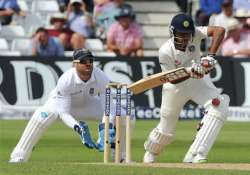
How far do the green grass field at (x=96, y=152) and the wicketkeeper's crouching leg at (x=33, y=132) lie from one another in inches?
7.2

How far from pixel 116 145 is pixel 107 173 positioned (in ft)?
4.19

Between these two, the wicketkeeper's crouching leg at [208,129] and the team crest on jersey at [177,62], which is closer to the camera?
the wicketkeeper's crouching leg at [208,129]

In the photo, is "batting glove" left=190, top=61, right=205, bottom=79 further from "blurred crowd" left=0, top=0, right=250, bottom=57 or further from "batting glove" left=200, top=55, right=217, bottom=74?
"blurred crowd" left=0, top=0, right=250, bottom=57

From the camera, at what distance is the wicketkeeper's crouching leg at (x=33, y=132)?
984 centimetres

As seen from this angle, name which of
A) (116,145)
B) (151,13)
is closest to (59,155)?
(116,145)

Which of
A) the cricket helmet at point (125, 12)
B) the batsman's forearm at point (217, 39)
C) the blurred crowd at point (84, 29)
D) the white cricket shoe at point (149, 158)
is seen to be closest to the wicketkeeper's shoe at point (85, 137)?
the white cricket shoe at point (149, 158)

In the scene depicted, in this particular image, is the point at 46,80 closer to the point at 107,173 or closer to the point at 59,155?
the point at 59,155

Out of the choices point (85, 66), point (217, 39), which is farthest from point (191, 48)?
point (85, 66)

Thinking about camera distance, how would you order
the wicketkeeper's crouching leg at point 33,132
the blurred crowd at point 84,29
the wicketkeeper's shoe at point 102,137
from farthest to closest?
the blurred crowd at point 84,29, the wicketkeeper's crouching leg at point 33,132, the wicketkeeper's shoe at point 102,137

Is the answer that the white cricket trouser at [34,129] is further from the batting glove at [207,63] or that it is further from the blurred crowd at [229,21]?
the blurred crowd at [229,21]

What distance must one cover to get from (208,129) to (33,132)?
1651mm

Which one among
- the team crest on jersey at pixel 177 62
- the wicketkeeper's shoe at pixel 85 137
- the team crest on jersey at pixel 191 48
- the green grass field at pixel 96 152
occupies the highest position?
the team crest on jersey at pixel 191 48

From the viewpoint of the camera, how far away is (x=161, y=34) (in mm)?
19500

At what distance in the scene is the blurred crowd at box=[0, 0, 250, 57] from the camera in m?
17.6
